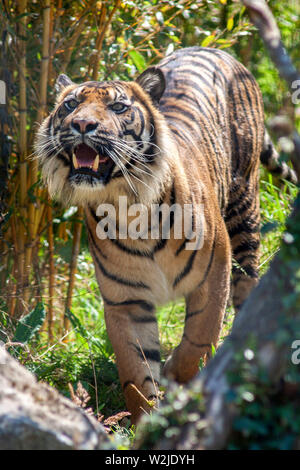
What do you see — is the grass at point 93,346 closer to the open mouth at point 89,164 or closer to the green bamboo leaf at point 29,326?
the green bamboo leaf at point 29,326

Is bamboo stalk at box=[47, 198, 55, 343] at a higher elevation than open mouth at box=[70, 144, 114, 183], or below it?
below

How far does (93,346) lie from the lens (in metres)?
4.49

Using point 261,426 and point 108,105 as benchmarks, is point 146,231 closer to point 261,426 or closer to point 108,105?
point 108,105

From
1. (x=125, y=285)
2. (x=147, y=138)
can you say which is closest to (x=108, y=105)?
(x=147, y=138)

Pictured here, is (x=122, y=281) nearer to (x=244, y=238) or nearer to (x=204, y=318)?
(x=204, y=318)

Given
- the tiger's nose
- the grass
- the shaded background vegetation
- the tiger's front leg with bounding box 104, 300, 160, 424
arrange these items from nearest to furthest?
the tiger's nose < the tiger's front leg with bounding box 104, 300, 160, 424 < the grass < the shaded background vegetation

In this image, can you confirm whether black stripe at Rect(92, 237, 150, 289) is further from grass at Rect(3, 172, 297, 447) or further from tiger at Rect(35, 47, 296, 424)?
grass at Rect(3, 172, 297, 447)

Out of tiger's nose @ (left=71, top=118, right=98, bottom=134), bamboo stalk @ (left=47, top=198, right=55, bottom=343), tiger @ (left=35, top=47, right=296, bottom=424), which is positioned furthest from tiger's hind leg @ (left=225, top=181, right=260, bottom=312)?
tiger's nose @ (left=71, top=118, right=98, bottom=134)

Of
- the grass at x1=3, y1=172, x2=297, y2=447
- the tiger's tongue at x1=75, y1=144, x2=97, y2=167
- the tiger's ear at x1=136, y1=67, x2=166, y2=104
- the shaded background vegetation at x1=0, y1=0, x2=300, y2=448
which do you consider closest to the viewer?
the tiger's tongue at x1=75, y1=144, x2=97, y2=167

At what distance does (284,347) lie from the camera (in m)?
1.74

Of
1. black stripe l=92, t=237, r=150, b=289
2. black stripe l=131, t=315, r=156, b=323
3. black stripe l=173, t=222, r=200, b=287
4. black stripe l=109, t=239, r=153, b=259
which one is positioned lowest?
black stripe l=131, t=315, r=156, b=323

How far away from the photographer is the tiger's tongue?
3.29 meters

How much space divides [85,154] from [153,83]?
0.67 meters

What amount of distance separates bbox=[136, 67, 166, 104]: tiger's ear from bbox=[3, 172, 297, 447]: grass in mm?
1034
